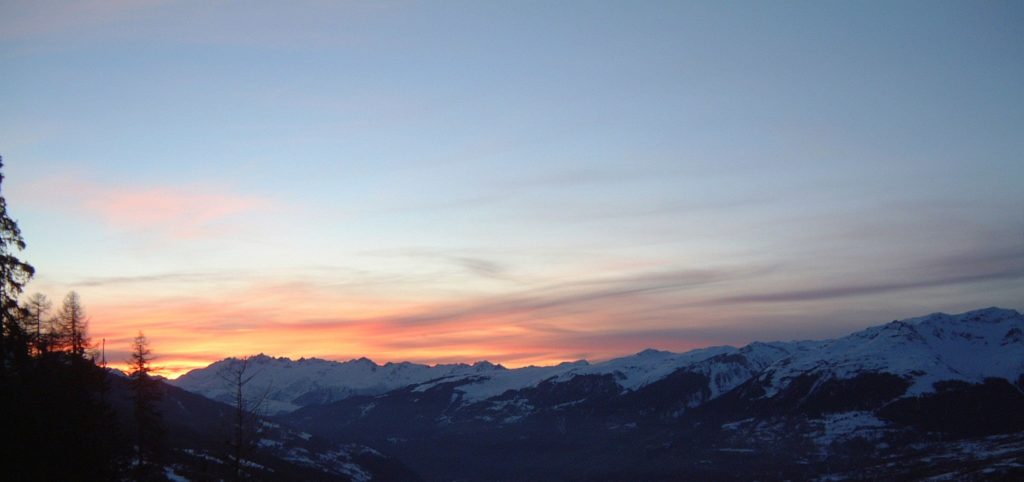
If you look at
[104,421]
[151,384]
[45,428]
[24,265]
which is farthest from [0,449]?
[151,384]

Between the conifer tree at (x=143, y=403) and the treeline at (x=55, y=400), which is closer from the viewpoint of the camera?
the treeline at (x=55, y=400)

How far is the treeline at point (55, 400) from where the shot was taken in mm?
42312

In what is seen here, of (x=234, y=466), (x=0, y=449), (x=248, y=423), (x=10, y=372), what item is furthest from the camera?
(x=248, y=423)

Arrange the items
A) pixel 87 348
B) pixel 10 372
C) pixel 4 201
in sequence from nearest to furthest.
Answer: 1. pixel 4 201
2. pixel 10 372
3. pixel 87 348

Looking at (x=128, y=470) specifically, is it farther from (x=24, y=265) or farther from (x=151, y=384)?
(x=24, y=265)

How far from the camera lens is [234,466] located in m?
55.6

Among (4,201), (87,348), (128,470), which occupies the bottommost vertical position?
(128,470)

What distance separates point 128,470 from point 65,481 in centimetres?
1598

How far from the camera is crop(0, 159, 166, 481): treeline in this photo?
42312 millimetres

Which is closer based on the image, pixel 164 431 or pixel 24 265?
pixel 24 265

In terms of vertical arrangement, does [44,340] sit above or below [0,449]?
above

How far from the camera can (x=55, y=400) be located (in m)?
51.4

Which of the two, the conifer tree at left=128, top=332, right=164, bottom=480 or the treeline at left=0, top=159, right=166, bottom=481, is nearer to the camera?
the treeline at left=0, top=159, right=166, bottom=481

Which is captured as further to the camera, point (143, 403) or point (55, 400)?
point (143, 403)
